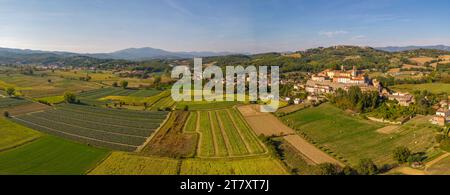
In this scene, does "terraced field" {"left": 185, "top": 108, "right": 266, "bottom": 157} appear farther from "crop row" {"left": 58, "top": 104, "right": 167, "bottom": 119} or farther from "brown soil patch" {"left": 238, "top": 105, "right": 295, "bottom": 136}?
"crop row" {"left": 58, "top": 104, "right": 167, "bottom": 119}

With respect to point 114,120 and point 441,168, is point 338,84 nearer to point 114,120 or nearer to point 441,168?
point 441,168

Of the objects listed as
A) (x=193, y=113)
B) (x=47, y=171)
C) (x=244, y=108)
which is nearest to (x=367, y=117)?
(x=244, y=108)

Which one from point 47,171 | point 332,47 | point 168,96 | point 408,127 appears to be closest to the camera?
point 47,171

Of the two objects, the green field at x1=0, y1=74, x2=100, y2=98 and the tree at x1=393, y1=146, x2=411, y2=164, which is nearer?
the tree at x1=393, y1=146, x2=411, y2=164

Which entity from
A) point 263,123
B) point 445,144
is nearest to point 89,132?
point 263,123

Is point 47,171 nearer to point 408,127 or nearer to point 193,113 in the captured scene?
point 193,113

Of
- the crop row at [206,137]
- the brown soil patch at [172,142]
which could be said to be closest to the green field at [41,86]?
the brown soil patch at [172,142]

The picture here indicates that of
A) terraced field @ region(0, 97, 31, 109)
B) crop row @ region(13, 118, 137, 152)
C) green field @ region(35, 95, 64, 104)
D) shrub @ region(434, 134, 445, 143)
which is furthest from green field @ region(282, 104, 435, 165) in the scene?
terraced field @ region(0, 97, 31, 109)
